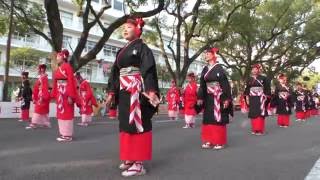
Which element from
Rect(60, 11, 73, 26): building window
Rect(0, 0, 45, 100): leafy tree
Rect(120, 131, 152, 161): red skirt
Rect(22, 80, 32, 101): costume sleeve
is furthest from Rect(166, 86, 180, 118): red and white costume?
Rect(60, 11, 73, 26): building window

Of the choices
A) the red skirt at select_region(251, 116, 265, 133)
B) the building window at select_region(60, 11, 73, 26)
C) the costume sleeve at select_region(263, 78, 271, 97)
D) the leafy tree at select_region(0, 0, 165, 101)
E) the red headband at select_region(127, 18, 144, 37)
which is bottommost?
the red skirt at select_region(251, 116, 265, 133)

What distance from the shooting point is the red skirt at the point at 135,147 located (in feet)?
19.9

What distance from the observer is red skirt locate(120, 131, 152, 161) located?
6.07 meters

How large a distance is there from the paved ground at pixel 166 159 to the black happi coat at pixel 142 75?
63 cm

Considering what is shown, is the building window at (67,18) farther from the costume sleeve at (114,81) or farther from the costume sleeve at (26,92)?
the costume sleeve at (114,81)

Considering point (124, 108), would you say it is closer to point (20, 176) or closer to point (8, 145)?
point (20, 176)

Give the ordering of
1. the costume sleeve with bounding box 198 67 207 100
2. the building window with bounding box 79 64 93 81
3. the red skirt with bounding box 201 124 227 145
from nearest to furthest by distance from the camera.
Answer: the red skirt with bounding box 201 124 227 145
the costume sleeve with bounding box 198 67 207 100
the building window with bounding box 79 64 93 81

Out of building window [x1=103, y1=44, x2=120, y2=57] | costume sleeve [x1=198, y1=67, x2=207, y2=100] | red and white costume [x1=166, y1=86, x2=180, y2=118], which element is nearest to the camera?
costume sleeve [x1=198, y1=67, x2=207, y2=100]

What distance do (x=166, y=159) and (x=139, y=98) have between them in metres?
1.59

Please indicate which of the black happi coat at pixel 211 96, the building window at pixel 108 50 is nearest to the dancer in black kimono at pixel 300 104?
the black happi coat at pixel 211 96

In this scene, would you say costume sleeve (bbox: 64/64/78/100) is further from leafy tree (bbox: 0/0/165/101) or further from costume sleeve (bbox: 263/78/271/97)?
leafy tree (bbox: 0/0/165/101)

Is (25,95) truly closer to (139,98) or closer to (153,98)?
(139,98)

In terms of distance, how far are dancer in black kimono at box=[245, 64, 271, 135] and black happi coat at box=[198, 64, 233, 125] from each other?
3.49 m

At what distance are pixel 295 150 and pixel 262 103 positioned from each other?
3.66 m
